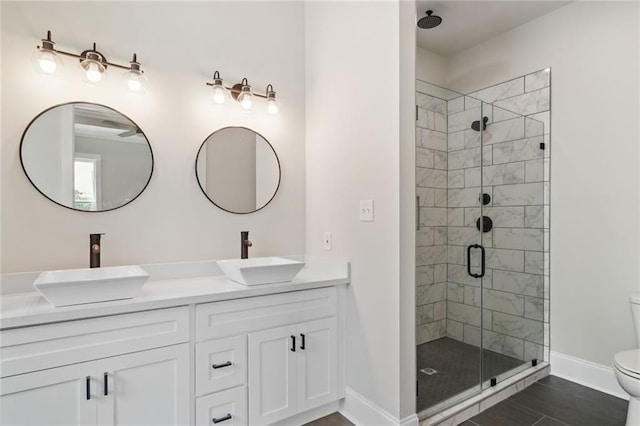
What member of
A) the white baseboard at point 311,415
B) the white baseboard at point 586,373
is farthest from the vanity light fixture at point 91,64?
the white baseboard at point 586,373

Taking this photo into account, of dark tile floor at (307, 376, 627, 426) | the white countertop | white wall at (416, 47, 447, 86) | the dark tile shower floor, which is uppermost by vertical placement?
white wall at (416, 47, 447, 86)

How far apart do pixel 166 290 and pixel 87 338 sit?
40 cm

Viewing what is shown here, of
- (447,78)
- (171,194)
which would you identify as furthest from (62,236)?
(447,78)

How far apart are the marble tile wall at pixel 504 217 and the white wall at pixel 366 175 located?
0.98m

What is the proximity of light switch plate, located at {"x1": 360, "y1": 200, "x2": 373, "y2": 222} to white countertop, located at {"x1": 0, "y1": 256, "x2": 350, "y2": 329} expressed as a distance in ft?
1.11

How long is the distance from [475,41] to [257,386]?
3.49m

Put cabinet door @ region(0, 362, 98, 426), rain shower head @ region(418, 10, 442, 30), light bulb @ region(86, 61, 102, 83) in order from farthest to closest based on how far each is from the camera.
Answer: rain shower head @ region(418, 10, 442, 30), light bulb @ region(86, 61, 102, 83), cabinet door @ region(0, 362, 98, 426)

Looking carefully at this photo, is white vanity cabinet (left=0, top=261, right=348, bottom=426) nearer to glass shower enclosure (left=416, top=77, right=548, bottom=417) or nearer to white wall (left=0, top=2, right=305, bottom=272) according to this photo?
white wall (left=0, top=2, right=305, bottom=272)

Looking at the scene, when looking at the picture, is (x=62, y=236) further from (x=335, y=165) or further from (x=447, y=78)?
(x=447, y=78)

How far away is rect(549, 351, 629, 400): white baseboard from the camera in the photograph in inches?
92.0

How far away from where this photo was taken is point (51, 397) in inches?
53.3

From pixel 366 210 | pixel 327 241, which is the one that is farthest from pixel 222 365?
pixel 366 210

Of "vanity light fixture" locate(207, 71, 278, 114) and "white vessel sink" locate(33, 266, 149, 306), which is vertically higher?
"vanity light fixture" locate(207, 71, 278, 114)

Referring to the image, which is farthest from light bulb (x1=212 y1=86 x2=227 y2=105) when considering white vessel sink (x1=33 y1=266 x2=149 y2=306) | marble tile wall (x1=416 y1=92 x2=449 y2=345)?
marble tile wall (x1=416 y1=92 x2=449 y2=345)
